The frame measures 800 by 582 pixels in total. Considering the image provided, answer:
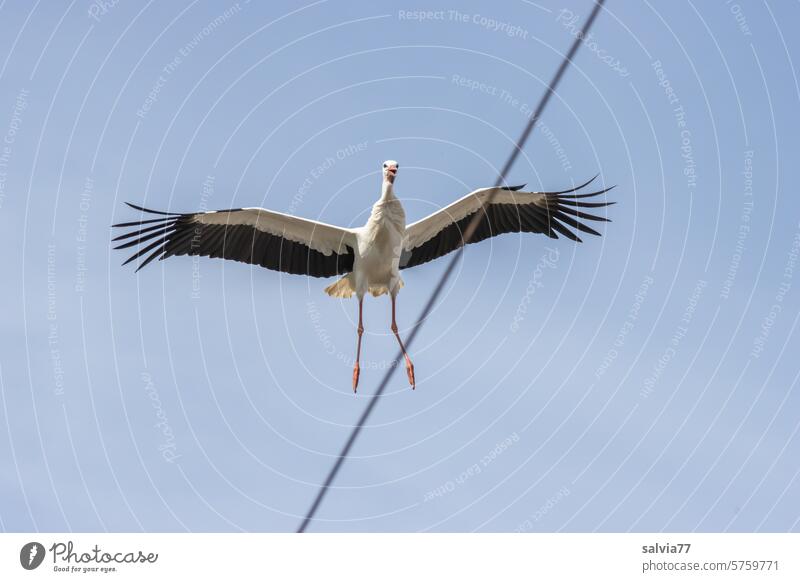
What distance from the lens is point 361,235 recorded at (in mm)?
27297

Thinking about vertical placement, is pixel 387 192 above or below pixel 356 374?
above

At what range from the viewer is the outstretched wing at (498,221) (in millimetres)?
28203

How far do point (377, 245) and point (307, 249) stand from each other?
88.4 inches

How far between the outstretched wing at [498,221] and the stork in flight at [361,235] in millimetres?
20

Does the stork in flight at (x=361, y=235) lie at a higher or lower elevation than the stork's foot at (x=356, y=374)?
higher

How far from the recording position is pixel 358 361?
87.4 feet

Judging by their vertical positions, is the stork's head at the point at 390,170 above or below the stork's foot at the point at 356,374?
above

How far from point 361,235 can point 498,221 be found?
130 inches

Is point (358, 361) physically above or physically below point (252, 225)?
below

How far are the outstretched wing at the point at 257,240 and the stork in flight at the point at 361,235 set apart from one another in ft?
0.06

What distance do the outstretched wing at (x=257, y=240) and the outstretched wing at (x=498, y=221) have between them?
4.60 ft
